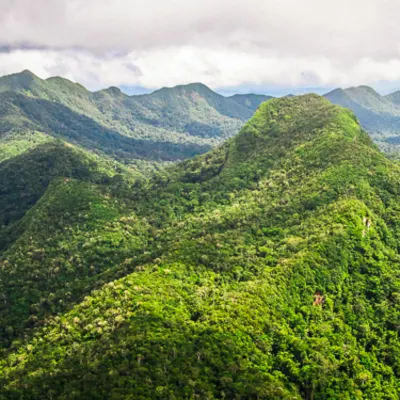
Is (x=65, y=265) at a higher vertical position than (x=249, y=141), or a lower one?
lower

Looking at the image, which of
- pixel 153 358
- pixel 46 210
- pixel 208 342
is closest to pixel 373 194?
pixel 208 342

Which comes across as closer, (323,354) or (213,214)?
(323,354)

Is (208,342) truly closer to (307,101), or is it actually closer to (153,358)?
(153,358)

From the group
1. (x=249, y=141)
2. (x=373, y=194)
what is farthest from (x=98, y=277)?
(x=249, y=141)

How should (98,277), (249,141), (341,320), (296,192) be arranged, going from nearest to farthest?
(341,320), (98,277), (296,192), (249,141)

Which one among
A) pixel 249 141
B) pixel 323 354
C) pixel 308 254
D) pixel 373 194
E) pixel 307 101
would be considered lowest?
pixel 323 354

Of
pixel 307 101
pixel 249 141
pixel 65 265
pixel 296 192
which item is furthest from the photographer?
pixel 307 101
